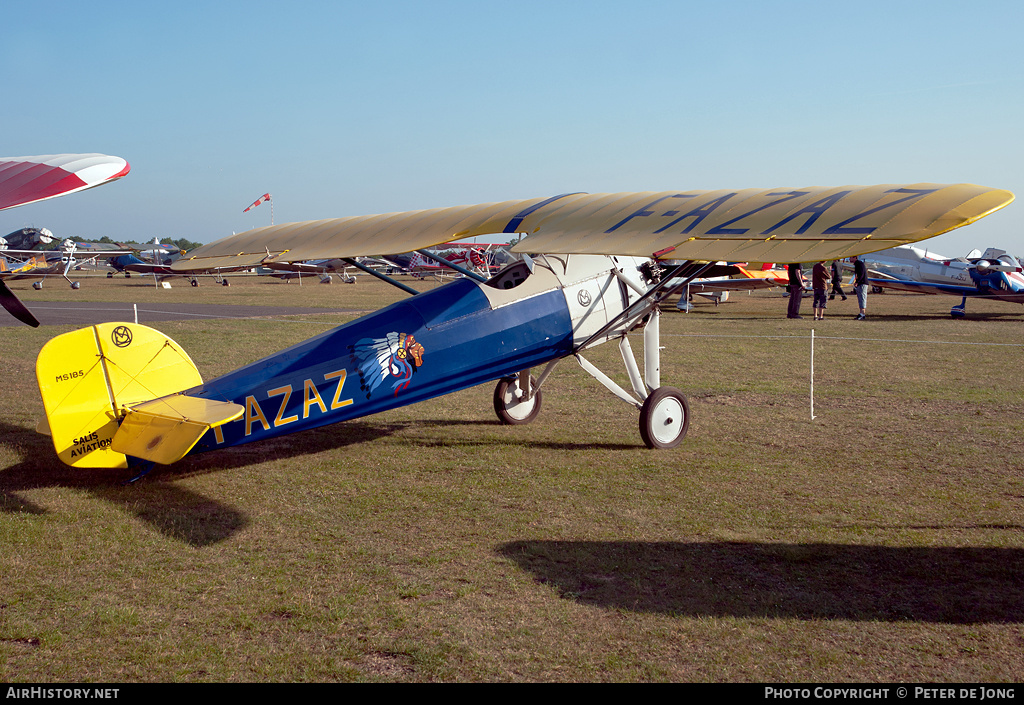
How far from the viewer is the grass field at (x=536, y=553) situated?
3371mm

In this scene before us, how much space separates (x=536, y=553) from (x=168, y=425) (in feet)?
8.43

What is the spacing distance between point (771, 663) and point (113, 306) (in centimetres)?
2533

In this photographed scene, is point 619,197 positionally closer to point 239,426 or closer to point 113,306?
point 239,426

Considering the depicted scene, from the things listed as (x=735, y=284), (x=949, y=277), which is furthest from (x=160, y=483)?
(x=949, y=277)

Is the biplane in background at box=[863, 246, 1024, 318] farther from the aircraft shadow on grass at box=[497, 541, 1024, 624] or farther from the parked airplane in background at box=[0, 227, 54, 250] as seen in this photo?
the parked airplane in background at box=[0, 227, 54, 250]

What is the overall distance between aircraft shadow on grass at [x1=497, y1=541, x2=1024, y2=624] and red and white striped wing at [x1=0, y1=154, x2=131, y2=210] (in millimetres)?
3192

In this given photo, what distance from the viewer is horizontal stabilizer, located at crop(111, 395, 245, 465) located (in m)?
4.77

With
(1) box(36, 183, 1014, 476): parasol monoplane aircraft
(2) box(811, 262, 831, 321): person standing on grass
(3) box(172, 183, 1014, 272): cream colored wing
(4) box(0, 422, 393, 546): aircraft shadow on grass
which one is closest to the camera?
(3) box(172, 183, 1014, 272): cream colored wing

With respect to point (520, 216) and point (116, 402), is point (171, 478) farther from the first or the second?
point (520, 216)

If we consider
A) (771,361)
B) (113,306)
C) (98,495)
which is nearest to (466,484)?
(98,495)

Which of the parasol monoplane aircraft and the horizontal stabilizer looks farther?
the horizontal stabilizer

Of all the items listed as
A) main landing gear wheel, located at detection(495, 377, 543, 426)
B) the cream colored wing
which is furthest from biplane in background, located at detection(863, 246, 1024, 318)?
the cream colored wing

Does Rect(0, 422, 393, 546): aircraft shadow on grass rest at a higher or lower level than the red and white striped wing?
lower

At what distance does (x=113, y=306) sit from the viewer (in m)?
24.2
